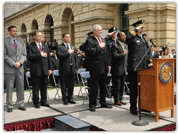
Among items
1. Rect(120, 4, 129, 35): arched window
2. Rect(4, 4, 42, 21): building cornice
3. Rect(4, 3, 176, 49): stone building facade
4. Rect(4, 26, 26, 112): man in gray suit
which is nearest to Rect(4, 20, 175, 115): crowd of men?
Rect(4, 26, 26, 112): man in gray suit

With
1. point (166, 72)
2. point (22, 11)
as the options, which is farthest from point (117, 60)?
point (22, 11)

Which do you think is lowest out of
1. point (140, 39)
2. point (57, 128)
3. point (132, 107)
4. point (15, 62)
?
point (57, 128)

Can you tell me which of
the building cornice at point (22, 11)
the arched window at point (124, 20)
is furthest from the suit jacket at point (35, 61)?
the building cornice at point (22, 11)

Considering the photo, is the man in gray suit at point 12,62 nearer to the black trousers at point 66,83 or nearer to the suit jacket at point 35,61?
the suit jacket at point 35,61

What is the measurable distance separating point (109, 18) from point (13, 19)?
69.2 ft

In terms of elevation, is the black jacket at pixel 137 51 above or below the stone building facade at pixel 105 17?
below

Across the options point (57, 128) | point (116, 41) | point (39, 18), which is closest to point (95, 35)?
point (116, 41)

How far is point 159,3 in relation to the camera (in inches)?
465

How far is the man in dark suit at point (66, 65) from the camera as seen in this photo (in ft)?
20.0

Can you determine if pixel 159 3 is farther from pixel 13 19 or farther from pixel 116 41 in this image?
pixel 13 19

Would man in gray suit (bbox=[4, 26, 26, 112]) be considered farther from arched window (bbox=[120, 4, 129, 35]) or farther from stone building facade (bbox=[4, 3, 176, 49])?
arched window (bbox=[120, 4, 129, 35])

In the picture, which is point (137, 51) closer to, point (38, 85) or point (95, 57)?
point (95, 57)

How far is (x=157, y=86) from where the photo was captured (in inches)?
172

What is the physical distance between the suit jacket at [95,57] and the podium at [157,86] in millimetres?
1061
